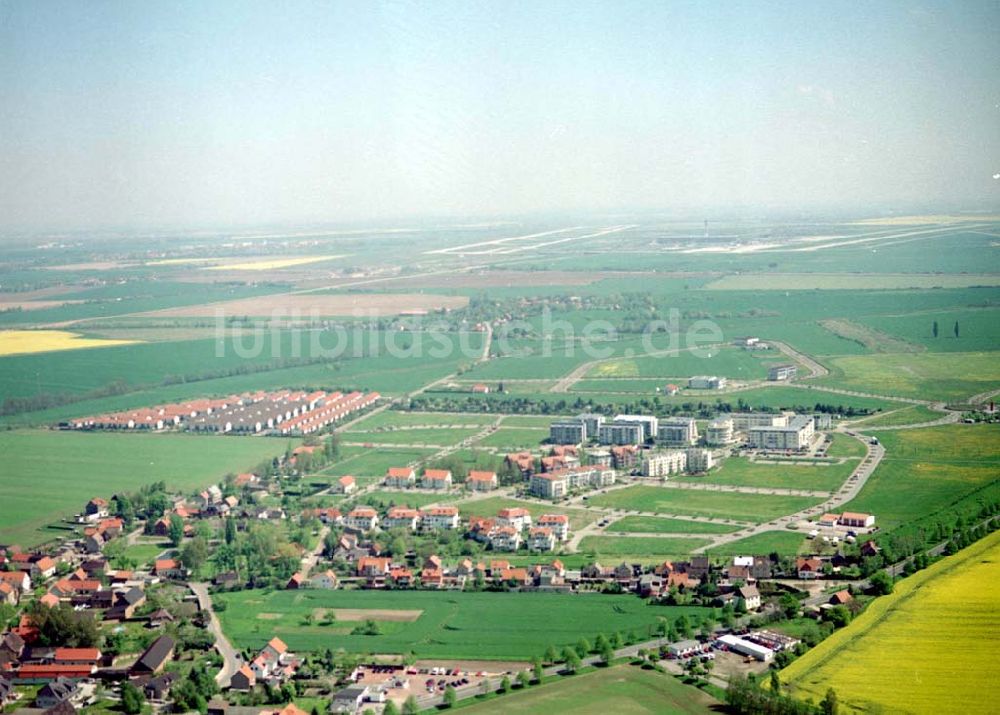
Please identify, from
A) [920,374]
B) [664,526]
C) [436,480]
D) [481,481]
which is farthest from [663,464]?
[920,374]

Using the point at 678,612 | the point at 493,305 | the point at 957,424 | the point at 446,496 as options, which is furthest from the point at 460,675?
the point at 493,305

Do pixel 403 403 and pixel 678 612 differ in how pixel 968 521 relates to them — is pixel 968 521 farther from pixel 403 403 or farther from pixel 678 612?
pixel 403 403

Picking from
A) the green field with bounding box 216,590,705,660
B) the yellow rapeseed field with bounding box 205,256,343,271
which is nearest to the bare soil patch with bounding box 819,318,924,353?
the green field with bounding box 216,590,705,660

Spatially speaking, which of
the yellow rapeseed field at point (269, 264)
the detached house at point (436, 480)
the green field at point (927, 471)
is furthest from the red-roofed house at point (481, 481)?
the yellow rapeseed field at point (269, 264)

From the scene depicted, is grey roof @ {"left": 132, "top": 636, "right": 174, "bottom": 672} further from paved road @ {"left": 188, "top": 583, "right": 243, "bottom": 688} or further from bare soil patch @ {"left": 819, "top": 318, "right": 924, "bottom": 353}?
bare soil patch @ {"left": 819, "top": 318, "right": 924, "bottom": 353}

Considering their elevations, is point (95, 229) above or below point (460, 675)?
above

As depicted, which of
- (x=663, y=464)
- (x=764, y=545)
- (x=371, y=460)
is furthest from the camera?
(x=371, y=460)

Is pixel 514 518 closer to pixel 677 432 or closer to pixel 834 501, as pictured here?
pixel 834 501
